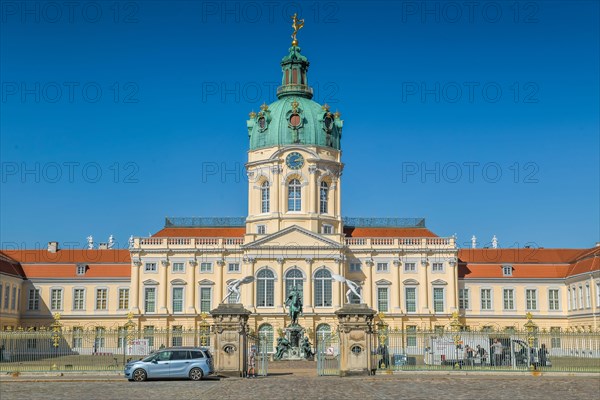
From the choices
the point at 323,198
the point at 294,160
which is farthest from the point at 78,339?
the point at 323,198

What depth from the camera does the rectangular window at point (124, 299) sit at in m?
79.4

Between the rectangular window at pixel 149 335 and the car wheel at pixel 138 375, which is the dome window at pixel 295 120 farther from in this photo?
the car wheel at pixel 138 375

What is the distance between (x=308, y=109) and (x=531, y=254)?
26.0 metres

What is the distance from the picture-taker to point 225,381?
32.8 metres

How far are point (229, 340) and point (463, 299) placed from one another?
47700mm

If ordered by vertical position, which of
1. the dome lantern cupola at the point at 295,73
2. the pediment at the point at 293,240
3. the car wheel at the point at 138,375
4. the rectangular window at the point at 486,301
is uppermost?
the dome lantern cupola at the point at 295,73

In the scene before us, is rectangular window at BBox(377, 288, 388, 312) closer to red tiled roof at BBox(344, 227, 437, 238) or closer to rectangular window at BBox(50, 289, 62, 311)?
red tiled roof at BBox(344, 227, 437, 238)

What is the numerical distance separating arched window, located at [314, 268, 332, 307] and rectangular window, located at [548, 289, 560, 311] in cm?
2196

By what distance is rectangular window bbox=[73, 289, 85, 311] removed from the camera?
79.4m

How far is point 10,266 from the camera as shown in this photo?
251 feet

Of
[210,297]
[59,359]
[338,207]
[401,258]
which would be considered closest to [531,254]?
[401,258]

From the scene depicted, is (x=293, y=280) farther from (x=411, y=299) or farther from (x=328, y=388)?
(x=328, y=388)

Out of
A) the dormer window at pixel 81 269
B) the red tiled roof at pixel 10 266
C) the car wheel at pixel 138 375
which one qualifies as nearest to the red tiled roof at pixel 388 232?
the dormer window at pixel 81 269

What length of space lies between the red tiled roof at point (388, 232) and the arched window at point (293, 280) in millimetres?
9655
